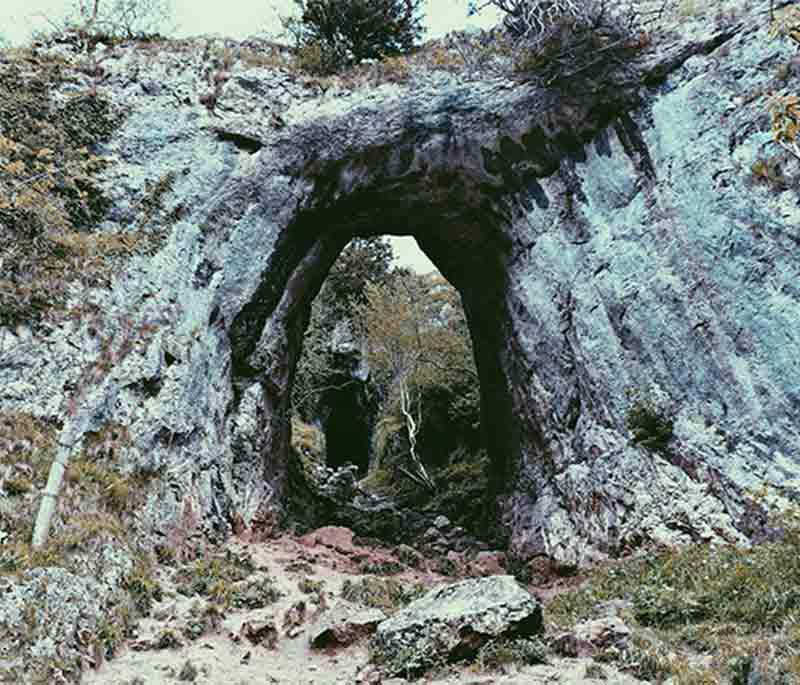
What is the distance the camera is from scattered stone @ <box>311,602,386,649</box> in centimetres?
931

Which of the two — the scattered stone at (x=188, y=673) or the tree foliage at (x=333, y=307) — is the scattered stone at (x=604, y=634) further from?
the tree foliage at (x=333, y=307)

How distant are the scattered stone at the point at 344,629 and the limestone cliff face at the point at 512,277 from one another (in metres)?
4.05

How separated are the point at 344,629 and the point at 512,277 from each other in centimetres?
1022

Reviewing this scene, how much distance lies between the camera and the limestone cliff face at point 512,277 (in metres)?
12.3

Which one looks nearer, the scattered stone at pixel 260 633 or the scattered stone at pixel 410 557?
the scattered stone at pixel 260 633

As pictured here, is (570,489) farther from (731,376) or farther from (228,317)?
(228,317)

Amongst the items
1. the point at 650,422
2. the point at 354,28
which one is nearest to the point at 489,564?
the point at 650,422

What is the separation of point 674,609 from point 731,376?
5239 mm

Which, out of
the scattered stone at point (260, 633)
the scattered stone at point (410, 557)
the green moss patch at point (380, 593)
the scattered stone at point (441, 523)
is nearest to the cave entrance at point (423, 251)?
the scattered stone at point (441, 523)

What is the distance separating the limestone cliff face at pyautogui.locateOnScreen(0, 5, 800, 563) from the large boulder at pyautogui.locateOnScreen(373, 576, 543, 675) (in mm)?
4503

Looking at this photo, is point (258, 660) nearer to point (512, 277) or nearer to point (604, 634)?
point (604, 634)

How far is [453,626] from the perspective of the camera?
322 inches

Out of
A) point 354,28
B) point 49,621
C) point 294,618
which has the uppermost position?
point 354,28

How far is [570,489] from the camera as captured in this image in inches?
571
